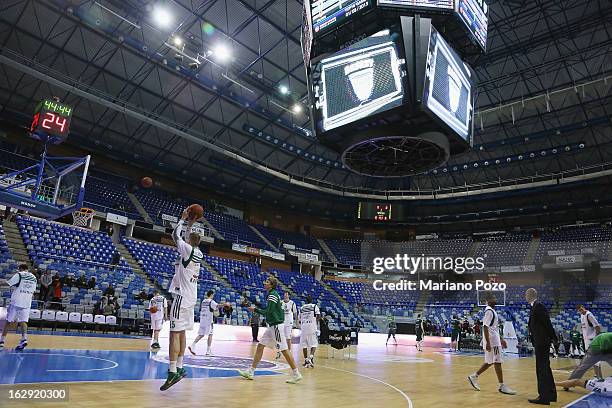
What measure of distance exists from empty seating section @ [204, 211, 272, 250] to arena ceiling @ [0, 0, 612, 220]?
322 cm

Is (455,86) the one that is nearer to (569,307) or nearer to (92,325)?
(92,325)

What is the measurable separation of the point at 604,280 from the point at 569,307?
14.2ft

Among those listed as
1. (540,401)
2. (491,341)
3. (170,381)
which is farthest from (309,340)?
(170,381)

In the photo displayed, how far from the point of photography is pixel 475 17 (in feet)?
40.2

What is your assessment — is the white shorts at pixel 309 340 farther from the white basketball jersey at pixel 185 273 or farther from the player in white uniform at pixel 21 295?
the player in white uniform at pixel 21 295

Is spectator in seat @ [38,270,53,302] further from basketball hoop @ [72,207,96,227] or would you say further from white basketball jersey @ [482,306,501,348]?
white basketball jersey @ [482,306,501,348]

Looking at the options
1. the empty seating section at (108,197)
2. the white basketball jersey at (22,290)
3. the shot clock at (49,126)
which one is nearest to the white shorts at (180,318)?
the white basketball jersey at (22,290)

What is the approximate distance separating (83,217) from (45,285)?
9.75 m

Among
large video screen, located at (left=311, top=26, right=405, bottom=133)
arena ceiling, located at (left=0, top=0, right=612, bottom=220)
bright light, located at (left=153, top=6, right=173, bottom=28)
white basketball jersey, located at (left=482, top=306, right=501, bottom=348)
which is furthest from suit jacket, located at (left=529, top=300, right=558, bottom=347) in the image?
bright light, located at (left=153, top=6, right=173, bottom=28)

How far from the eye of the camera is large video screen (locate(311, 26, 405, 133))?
36.8 ft

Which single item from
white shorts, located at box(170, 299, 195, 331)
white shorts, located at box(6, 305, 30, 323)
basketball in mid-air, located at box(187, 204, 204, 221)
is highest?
basketball in mid-air, located at box(187, 204, 204, 221)

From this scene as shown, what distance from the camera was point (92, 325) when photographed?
58.1 ft

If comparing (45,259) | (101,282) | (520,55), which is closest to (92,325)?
(101,282)

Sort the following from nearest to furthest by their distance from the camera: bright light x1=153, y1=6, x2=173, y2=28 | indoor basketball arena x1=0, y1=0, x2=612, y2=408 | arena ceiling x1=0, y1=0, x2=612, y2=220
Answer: indoor basketball arena x1=0, y1=0, x2=612, y2=408 < bright light x1=153, y1=6, x2=173, y2=28 < arena ceiling x1=0, y1=0, x2=612, y2=220
